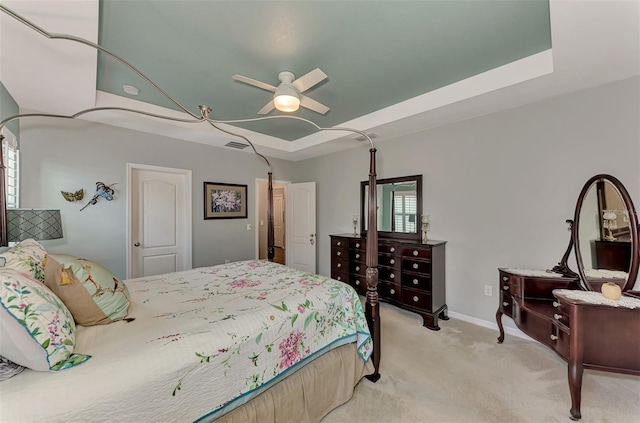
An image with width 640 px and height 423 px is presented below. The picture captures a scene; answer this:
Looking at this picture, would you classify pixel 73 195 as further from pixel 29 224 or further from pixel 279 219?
pixel 279 219

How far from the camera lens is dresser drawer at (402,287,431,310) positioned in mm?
3029

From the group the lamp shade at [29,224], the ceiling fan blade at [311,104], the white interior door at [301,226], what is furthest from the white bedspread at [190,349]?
the white interior door at [301,226]

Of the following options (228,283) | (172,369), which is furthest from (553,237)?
(172,369)

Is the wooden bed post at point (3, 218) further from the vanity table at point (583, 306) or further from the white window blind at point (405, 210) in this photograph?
the vanity table at point (583, 306)

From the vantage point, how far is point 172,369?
1062 mm

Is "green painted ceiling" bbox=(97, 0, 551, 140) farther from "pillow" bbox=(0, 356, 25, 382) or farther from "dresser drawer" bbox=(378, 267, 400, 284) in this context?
"dresser drawer" bbox=(378, 267, 400, 284)

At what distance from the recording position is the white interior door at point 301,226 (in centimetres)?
488

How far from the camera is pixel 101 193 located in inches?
124

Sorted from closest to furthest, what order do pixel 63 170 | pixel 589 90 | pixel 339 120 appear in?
1. pixel 589 90
2. pixel 63 170
3. pixel 339 120

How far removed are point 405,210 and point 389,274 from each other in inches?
38.8

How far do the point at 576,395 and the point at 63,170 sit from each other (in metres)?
5.21

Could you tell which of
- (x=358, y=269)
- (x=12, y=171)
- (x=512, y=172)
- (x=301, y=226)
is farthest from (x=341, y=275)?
(x=12, y=171)

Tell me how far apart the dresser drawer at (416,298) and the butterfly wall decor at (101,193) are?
13.1 feet

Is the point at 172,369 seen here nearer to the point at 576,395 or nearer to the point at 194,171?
the point at 576,395
